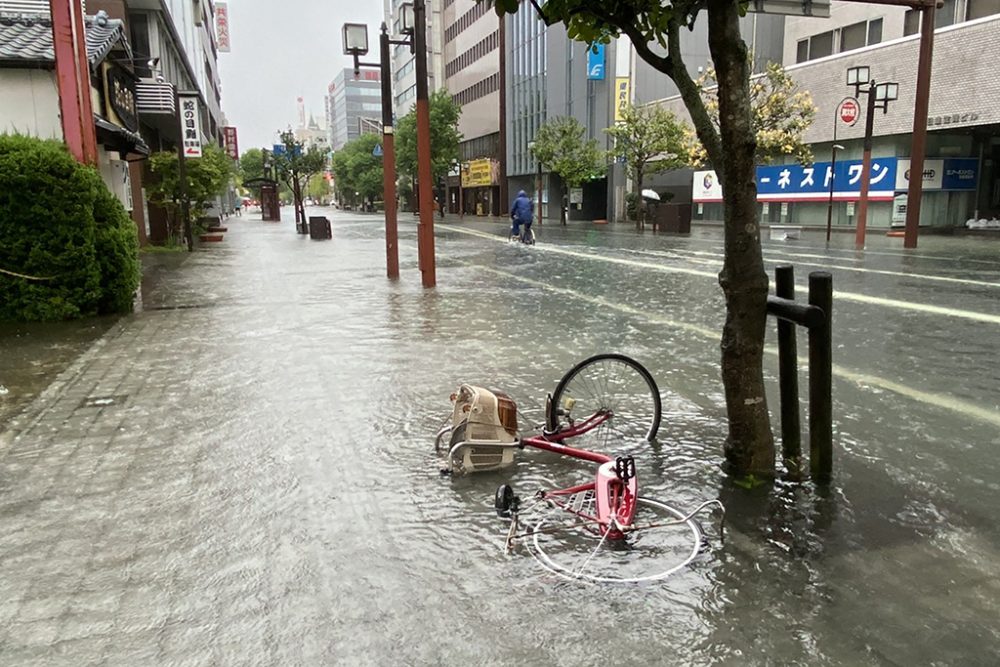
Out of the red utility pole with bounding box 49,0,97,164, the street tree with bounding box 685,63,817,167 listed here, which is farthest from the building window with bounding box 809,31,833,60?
the red utility pole with bounding box 49,0,97,164

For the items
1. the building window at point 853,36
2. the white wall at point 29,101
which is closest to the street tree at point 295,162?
the white wall at point 29,101

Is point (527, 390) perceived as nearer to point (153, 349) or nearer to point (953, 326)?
point (153, 349)

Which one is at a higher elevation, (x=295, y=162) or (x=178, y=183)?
(x=295, y=162)

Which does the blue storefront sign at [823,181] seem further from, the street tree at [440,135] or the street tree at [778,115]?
the street tree at [440,135]

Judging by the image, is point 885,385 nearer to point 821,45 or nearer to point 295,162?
point 821,45

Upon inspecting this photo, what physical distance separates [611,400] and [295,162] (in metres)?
39.9

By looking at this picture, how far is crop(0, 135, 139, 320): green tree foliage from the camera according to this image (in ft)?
30.7

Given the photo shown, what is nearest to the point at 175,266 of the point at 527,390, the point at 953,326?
the point at 527,390

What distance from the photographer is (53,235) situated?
959 centimetres

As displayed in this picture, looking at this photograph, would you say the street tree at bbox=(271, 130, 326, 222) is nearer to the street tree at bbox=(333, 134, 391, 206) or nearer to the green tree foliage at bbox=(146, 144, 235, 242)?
the green tree foliage at bbox=(146, 144, 235, 242)

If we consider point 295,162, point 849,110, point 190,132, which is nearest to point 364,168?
point 295,162

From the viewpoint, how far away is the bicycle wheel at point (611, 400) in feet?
16.7

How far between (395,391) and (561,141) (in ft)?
111

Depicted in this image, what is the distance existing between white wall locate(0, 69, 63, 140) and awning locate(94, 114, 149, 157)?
745 millimetres
